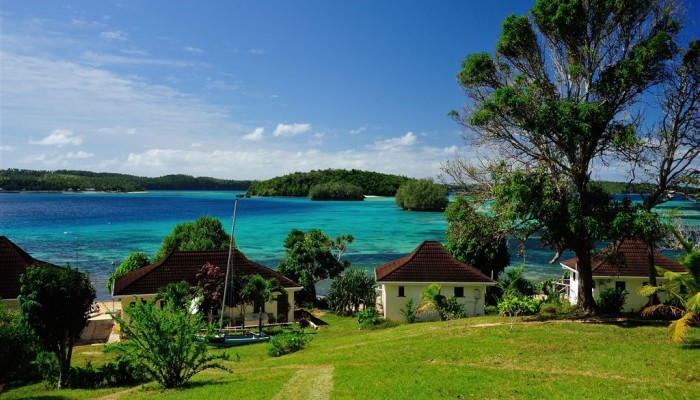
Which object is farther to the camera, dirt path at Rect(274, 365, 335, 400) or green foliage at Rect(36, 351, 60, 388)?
green foliage at Rect(36, 351, 60, 388)

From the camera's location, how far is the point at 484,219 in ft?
77.4

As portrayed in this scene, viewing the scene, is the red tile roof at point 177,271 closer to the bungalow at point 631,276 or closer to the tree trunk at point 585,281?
the tree trunk at point 585,281

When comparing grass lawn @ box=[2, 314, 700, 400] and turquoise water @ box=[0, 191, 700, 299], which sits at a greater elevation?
grass lawn @ box=[2, 314, 700, 400]

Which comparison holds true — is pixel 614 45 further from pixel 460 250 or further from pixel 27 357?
pixel 27 357

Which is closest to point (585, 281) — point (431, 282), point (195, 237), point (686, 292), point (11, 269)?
point (686, 292)

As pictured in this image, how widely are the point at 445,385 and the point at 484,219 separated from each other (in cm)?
1090

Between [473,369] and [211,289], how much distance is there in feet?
59.4

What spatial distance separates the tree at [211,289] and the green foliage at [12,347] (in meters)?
8.95

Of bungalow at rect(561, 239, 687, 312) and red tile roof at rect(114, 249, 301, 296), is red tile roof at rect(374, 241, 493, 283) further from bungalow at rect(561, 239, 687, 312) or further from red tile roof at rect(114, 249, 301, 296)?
bungalow at rect(561, 239, 687, 312)

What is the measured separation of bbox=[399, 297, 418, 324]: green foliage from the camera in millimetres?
29847

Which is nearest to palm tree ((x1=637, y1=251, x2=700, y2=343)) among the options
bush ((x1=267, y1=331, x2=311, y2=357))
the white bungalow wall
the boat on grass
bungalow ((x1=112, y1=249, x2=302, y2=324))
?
the white bungalow wall

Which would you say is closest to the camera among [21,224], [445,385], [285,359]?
[445,385]

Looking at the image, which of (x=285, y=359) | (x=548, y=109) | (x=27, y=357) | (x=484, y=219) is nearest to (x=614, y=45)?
(x=548, y=109)

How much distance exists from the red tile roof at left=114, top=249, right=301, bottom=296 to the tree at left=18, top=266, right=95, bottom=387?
10.6 meters
